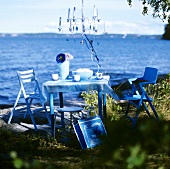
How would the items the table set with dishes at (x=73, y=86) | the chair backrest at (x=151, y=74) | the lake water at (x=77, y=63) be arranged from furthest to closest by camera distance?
the lake water at (x=77, y=63) < the chair backrest at (x=151, y=74) < the table set with dishes at (x=73, y=86)

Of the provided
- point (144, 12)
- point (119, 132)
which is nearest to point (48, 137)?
point (144, 12)

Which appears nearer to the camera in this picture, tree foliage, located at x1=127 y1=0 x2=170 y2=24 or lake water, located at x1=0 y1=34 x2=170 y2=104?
tree foliage, located at x1=127 y1=0 x2=170 y2=24

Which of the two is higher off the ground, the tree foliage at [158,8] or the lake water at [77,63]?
the tree foliage at [158,8]

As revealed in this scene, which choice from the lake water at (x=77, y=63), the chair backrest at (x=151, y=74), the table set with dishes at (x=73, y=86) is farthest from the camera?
the lake water at (x=77, y=63)

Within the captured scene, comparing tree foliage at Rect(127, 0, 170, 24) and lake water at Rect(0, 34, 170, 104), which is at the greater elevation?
tree foliage at Rect(127, 0, 170, 24)

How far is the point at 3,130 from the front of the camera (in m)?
7.01

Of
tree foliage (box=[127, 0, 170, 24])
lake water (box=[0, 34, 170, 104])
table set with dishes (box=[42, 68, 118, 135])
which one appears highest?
tree foliage (box=[127, 0, 170, 24])

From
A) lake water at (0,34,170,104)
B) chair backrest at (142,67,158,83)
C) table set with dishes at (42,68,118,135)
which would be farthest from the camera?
lake water at (0,34,170,104)

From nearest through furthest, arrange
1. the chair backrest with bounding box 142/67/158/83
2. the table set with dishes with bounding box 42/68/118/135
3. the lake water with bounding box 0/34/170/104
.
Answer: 1. the table set with dishes with bounding box 42/68/118/135
2. the chair backrest with bounding box 142/67/158/83
3. the lake water with bounding box 0/34/170/104

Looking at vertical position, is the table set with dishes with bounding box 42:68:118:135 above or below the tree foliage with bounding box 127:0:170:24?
below

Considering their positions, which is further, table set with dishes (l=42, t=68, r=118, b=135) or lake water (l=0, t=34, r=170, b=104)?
lake water (l=0, t=34, r=170, b=104)

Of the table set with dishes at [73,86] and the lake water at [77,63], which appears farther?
the lake water at [77,63]

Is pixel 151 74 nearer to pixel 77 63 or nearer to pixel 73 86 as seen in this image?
pixel 73 86

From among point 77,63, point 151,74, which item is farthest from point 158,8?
point 77,63
